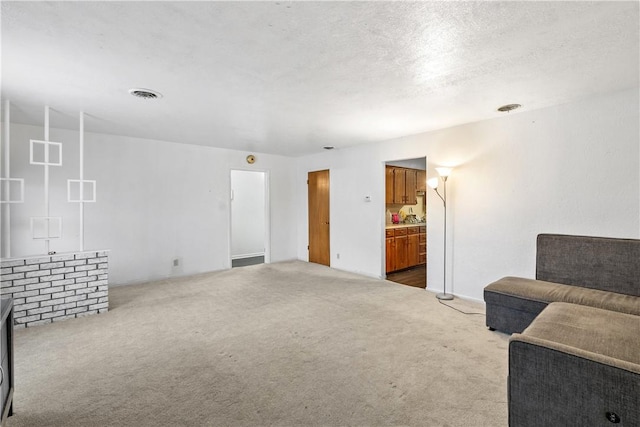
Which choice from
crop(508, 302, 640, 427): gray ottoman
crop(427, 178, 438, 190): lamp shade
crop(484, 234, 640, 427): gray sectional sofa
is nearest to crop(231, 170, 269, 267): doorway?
crop(427, 178, 438, 190): lamp shade

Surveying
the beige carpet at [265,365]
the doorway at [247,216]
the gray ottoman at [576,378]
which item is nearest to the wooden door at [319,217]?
the doorway at [247,216]

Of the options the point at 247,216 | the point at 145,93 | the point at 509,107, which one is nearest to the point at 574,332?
the point at 509,107

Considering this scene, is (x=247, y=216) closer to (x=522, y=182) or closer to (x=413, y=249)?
(x=413, y=249)

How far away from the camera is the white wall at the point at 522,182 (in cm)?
305

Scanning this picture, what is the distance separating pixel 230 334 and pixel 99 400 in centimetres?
119

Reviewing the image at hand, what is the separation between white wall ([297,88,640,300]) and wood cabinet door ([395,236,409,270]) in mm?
631

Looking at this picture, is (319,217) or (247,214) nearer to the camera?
(319,217)

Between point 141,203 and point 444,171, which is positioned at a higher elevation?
point 444,171

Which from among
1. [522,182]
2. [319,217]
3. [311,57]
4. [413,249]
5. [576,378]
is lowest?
[576,378]

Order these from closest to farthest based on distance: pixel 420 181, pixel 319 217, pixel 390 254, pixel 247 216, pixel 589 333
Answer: pixel 589 333 → pixel 390 254 → pixel 319 217 → pixel 420 181 → pixel 247 216

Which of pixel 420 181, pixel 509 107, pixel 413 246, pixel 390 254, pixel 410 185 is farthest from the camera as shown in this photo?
pixel 420 181

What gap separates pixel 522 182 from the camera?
3.68 metres

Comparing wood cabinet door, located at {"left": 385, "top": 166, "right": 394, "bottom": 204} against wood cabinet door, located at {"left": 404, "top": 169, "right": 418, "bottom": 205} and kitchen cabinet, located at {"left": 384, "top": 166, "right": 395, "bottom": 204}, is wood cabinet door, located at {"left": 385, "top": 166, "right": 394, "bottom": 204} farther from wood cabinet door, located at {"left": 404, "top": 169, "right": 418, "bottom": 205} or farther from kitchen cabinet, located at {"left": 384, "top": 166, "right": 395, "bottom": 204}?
wood cabinet door, located at {"left": 404, "top": 169, "right": 418, "bottom": 205}

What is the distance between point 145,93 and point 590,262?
Answer: 467cm
